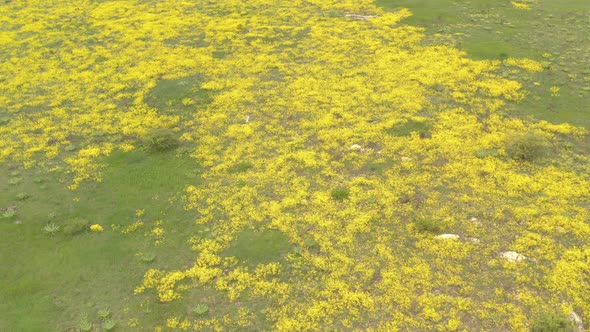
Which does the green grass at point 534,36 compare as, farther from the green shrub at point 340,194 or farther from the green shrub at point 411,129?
the green shrub at point 340,194

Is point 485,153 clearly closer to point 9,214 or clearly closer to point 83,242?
point 83,242

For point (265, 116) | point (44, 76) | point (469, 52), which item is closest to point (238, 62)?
point (265, 116)

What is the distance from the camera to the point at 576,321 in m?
14.2

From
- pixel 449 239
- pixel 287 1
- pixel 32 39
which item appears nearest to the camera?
pixel 449 239

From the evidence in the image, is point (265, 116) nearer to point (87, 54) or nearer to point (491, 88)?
point (491, 88)

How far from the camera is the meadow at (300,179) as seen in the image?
50.9ft

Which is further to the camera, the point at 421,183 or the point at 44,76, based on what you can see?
the point at 44,76

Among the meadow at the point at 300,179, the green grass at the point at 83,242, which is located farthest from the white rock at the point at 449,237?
the green grass at the point at 83,242

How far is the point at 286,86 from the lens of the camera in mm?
29281

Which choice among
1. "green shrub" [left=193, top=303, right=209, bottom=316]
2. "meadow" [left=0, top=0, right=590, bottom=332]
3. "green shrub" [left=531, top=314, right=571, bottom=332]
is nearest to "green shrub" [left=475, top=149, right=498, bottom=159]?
"meadow" [left=0, top=0, right=590, bottom=332]

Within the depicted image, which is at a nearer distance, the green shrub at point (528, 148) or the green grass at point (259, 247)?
the green grass at point (259, 247)

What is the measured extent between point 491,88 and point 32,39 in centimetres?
3634

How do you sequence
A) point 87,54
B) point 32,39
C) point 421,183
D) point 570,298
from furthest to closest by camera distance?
point 32,39 < point 87,54 < point 421,183 < point 570,298

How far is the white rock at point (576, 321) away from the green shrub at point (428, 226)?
5.17 m
